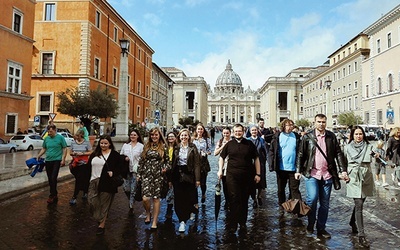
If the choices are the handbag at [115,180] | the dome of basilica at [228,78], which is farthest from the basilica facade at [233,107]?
the handbag at [115,180]

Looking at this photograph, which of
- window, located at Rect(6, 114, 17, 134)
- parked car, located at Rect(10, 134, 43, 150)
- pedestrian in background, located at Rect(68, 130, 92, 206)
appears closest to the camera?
pedestrian in background, located at Rect(68, 130, 92, 206)

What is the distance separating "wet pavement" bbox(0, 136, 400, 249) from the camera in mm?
4668

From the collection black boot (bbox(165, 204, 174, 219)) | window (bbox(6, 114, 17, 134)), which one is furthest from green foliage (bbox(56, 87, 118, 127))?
black boot (bbox(165, 204, 174, 219))

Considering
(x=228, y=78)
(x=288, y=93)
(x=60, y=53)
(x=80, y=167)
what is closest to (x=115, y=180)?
(x=80, y=167)

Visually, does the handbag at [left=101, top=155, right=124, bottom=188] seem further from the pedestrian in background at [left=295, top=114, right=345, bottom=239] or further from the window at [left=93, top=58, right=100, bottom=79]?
the window at [left=93, top=58, right=100, bottom=79]

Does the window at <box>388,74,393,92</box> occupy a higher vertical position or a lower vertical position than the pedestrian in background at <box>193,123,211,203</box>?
higher

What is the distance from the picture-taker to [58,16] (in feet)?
106

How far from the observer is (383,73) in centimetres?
3950

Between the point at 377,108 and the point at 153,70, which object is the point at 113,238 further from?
the point at 153,70

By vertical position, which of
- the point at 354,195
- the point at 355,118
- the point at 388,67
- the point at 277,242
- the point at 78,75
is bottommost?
the point at 277,242

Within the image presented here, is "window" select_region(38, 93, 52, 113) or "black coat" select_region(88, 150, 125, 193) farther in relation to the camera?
"window" select_region(38, 93, 52, 113)

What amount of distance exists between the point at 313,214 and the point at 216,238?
64.4 inches

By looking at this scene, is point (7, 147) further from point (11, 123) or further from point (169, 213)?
point (169, 213)

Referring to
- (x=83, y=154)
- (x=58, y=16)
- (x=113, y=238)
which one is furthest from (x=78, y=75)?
(x=113, y=238)
